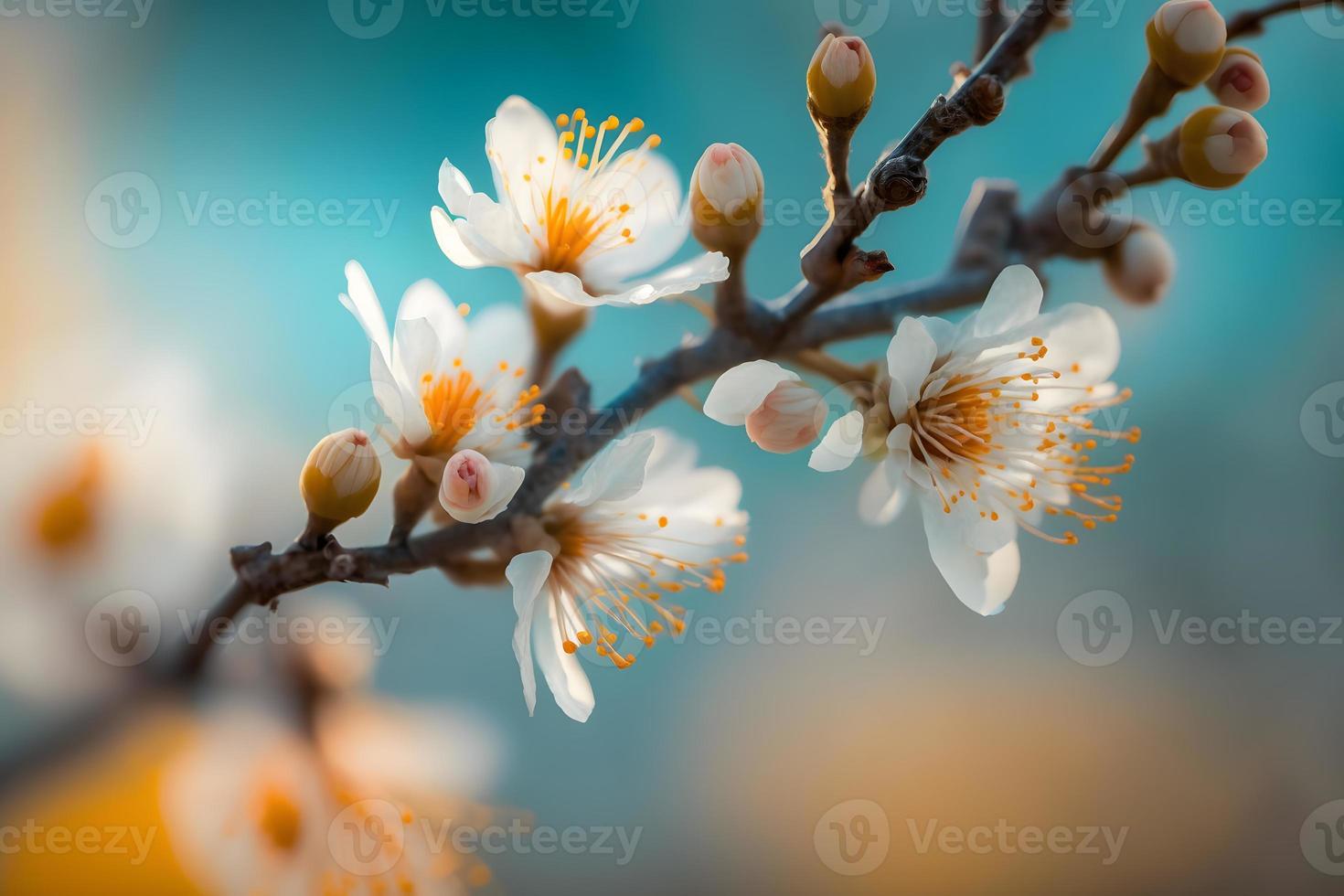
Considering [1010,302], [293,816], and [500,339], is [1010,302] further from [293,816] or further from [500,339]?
[293,816]

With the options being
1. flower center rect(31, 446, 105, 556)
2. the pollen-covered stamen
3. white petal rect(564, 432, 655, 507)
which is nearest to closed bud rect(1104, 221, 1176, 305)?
the pollen-covered stamen

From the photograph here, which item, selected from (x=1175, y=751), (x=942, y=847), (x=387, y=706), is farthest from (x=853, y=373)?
(x=1175, y=751)

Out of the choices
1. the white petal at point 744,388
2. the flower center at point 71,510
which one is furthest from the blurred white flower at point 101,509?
the white petal at point 744,388

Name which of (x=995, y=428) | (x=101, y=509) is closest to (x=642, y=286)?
(x=995, y=428)

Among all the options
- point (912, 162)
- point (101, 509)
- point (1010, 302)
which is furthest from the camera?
point (101, 509)

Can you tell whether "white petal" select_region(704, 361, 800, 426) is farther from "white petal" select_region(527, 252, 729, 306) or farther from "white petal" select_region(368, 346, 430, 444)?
"white petal" select_region(368, 346, 430, 444)

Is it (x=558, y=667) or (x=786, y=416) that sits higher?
(x=786, y=416)

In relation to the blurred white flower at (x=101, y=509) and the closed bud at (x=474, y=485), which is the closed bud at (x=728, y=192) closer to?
the closed bud at (x=474, y=485)
